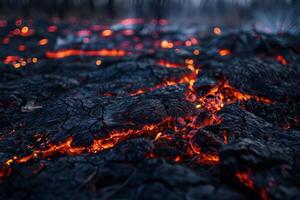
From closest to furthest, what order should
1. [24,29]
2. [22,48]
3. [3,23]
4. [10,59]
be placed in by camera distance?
[10,59] < [22,48] < [24,29] < [3,23]

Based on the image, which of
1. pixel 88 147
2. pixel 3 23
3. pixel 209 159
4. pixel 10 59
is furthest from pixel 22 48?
pixel 209 159

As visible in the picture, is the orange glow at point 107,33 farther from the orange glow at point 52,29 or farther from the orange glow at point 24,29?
the orange glow at point 24,29

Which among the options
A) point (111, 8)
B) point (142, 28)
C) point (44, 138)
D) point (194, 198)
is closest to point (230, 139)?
point (194, 198)

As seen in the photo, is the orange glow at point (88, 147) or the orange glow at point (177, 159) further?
the orange glow at point (88, 147)

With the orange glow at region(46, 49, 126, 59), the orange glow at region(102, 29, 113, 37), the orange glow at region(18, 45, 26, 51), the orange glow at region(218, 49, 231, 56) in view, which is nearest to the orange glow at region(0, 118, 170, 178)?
the orange glow at region(218, 49, 231, 56)

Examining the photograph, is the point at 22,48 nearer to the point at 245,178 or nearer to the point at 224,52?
the point at 224,52

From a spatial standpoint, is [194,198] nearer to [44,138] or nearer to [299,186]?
[299,186]

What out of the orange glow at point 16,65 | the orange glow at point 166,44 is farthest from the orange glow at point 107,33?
the orange glow at point 16,65
